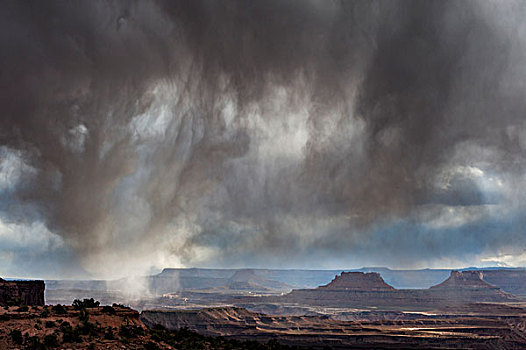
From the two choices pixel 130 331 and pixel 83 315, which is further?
pixel 130 331

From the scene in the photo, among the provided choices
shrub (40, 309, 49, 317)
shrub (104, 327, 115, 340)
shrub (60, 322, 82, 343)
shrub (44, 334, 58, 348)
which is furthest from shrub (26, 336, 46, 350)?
shrub (104, 327, 115, 340)

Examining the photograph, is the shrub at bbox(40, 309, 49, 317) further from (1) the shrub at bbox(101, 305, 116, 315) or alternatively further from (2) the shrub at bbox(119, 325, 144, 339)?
→ (2) the shrub at bbox(119, 325, 144, 339)

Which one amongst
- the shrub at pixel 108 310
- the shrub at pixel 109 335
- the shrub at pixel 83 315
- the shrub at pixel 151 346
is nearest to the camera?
the shrub at pixel 109 335

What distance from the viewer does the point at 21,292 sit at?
72.0m

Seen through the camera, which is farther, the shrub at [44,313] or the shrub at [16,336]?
the shrub at [44,313]

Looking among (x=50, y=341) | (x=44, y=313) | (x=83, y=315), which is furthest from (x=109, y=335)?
(x=44, y=313)

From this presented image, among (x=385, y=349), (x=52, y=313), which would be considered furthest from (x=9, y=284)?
(x=385, y=349)

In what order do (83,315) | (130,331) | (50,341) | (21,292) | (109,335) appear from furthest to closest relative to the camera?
(21,292)
(130,331)
(83,315)
(109,335)
(50,341)

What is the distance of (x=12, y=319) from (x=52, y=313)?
4.23m

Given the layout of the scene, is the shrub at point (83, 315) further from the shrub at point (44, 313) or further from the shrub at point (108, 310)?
the shrub at point (44, 313)

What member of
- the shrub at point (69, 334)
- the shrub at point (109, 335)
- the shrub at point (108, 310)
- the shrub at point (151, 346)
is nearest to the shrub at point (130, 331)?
the shrub at point (109, 335)

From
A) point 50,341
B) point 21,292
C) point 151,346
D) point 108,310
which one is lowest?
point 151,346

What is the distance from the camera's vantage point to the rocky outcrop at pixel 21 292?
217ft

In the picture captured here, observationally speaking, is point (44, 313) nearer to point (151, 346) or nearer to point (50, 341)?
point (50, 341)
